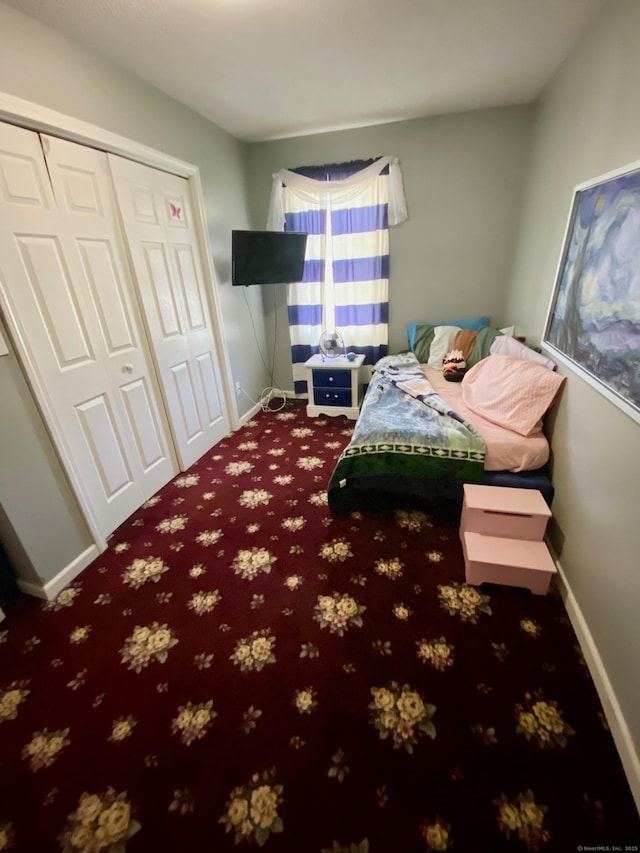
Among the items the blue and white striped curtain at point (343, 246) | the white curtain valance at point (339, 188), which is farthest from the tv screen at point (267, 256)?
the white curtain valance at point (339, 188)

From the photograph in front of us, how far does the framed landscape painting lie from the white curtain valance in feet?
5.53

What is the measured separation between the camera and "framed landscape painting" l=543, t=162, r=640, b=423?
4.07 feet

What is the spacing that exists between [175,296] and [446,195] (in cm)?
248

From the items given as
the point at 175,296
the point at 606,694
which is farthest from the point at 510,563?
the point at 175,296

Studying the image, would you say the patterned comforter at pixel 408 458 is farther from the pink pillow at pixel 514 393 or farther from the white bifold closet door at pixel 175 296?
the white bifold closet door at pixel 175 296

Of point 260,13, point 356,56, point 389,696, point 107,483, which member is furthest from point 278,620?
point 356,56

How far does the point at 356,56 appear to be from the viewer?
6.53ft

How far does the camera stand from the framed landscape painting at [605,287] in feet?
4.07

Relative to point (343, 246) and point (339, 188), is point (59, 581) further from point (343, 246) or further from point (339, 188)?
point (339, 188)

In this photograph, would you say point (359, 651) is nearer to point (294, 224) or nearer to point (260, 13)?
point (260, 13)

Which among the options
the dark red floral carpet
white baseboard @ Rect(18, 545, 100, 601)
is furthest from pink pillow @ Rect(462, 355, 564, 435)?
white baseboard @ Rect(18, 545, 100, 601)

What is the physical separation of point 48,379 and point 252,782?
6.01 ft

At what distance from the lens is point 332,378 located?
11.2ft

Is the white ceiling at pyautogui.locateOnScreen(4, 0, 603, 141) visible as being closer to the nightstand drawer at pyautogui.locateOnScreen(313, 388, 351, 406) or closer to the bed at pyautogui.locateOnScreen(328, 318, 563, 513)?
the bed at pyautogui.locateOnScreen(328, 318, 563, 513)
